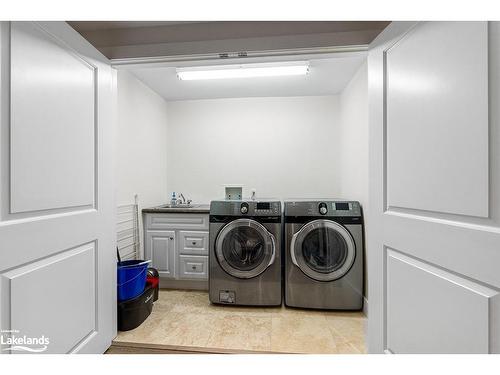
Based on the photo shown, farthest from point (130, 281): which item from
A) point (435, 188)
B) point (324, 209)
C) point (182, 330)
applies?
point (435, 188)

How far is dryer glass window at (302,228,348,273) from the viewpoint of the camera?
2.05 meters

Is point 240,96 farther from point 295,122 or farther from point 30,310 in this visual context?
point 30,310

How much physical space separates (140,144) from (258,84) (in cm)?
150

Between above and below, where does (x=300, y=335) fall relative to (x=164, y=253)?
below

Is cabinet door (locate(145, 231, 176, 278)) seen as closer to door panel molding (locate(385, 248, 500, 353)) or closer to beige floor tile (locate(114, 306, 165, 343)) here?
beige floor tile (locate(114, 306, 165, 343))

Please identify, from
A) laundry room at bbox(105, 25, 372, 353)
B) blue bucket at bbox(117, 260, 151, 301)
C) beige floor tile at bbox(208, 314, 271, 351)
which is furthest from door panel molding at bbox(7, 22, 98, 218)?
beige floor tile at bbox(208, 314, 271, 351)

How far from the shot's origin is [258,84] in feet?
8.47

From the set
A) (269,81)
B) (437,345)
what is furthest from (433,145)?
(269,81)

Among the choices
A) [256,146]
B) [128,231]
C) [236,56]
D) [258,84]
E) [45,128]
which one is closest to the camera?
[45,128]

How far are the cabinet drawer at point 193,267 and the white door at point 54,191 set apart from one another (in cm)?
95

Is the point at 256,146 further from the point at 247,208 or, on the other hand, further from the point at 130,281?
the point at 130,281

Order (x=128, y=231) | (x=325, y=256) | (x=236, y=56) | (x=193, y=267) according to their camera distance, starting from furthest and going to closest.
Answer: (x=193, y=267)
(x=128, y=231)
(x=325, y=256)
(x=236, y=56)

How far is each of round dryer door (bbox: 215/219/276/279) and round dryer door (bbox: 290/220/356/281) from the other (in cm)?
25

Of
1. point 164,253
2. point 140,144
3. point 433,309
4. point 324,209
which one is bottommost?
point 164,253
